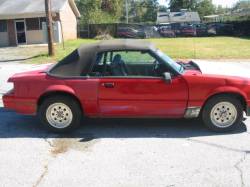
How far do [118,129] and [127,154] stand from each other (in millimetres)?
1207

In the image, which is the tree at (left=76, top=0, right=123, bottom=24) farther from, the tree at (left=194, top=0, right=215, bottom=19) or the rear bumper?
the rear bumper

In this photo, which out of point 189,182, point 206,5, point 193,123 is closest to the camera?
point 189,182

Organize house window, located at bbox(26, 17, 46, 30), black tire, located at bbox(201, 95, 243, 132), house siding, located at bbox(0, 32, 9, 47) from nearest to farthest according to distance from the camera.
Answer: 1. black tire, located at bbox(201, 95, 243, 132)
2. house window, located at bbox(26, 17, 46, 30)
3. house siding, located at bbox(0, 32, 9, 47)

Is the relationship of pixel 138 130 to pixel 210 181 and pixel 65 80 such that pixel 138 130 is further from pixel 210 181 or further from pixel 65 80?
pixel 210 181

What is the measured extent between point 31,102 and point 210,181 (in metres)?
3.21

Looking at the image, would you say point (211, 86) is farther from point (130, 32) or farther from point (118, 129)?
point (130, 32)

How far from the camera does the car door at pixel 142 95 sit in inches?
243

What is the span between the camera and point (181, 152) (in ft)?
18.0

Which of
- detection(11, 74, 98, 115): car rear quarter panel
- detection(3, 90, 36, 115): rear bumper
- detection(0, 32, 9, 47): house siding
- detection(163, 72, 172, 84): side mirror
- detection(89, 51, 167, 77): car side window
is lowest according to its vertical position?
detection(0, 32, 9, 47): house siding

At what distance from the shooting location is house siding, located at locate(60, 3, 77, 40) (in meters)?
36.1

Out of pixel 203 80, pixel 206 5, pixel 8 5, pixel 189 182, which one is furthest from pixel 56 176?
pixel 206 5

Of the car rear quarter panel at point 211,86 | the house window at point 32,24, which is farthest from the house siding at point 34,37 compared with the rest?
the car rear quarter panel at point 211,86

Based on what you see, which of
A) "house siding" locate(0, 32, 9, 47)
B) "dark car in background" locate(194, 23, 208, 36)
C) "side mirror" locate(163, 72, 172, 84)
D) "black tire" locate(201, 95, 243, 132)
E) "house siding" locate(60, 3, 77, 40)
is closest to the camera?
"side mirror" locate(163, 72, 172, 84)

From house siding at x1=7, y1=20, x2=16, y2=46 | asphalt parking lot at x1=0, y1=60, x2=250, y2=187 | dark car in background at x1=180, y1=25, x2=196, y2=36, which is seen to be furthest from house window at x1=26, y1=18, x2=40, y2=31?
asphalt parking lot at x1=0, y1=60, x2=250, y2=187
